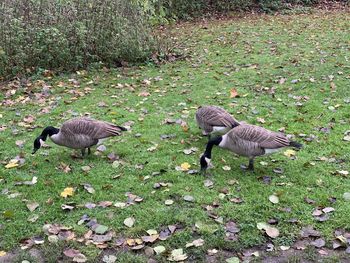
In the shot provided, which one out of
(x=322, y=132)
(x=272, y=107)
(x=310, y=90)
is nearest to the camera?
(x=322, y=132)

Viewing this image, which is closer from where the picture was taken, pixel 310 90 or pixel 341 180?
pixel 341 180

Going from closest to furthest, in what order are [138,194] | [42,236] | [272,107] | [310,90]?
1. [42,236]
2. [138,194]
3. [272,107]
4. [310,90]

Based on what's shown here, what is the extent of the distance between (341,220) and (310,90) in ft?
16.0

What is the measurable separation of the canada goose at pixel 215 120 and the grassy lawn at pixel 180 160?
0.31m

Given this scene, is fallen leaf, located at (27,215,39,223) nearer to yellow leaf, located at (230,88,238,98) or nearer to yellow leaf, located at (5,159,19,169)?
yellow leaf, located at (5,159,19,169)

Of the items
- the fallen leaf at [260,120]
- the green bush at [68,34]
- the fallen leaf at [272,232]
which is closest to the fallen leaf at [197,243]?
the fallen leaf at [272,232]

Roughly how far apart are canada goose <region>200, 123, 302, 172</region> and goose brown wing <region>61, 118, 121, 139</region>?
1285mm

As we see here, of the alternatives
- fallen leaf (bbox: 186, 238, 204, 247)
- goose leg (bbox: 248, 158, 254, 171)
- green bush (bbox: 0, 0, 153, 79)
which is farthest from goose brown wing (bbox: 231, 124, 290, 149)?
green bush (bbox: 0, 0, 153, 79)

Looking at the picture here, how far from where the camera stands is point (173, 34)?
16312 millimetres

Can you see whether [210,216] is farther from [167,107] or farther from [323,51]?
[323,51]

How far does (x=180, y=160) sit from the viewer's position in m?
6.05

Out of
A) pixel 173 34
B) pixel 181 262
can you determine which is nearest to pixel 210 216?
pixel 181 262

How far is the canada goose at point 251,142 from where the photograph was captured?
5.32 m

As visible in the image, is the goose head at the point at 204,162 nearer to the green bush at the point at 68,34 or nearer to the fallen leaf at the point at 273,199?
the fallen leaf at the point at 273,199
